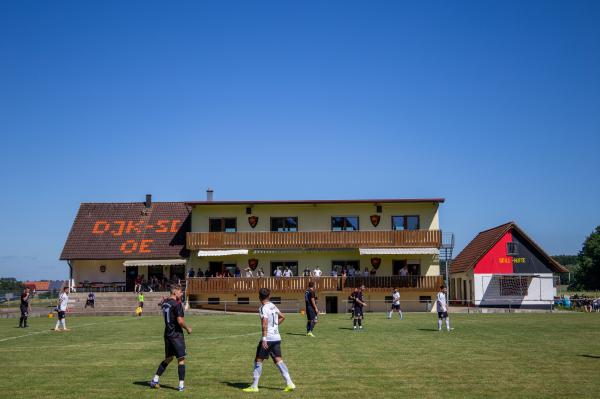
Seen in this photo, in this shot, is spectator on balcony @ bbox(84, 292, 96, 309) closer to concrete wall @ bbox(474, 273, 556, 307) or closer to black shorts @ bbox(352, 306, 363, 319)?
black shorts @ bbox(352, 306, 363, 319)

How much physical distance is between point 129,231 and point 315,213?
16.7 metres

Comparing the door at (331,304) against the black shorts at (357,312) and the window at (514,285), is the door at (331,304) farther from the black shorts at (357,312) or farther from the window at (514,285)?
the black shorts at (357,312)

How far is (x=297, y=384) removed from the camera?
14.2 metres

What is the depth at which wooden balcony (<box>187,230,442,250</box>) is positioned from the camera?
51.8m

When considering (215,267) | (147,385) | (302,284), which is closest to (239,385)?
(147,385)

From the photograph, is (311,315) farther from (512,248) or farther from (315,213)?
(512,248)

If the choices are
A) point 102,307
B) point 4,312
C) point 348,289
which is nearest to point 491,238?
point 348,289

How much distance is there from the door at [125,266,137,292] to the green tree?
6929 cm

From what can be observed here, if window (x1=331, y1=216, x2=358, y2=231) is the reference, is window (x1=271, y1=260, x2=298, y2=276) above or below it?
below

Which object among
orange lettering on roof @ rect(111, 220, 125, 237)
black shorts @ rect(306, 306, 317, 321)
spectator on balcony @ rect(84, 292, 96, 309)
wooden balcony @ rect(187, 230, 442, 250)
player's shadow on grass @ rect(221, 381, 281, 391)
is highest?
orange lettering on roof @ rect(111, 220, 125, 237)

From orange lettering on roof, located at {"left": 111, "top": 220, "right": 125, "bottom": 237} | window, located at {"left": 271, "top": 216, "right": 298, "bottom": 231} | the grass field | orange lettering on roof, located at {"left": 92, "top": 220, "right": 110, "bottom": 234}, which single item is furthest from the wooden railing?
the grass field

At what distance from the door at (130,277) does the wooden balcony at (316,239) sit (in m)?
6.13

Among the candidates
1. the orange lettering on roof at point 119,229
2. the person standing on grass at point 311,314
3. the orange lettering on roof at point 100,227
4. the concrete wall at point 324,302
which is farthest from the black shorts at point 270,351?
the orange lettering on roof at point 100,227

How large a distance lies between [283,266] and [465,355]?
34.4m
